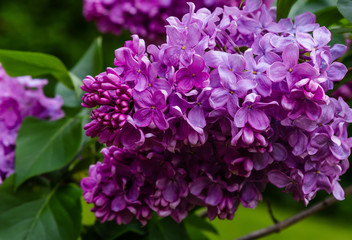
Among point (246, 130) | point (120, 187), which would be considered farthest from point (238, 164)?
point (120, 187)

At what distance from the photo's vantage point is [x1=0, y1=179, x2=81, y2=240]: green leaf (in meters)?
0.69

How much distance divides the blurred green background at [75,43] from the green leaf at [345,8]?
2359mm

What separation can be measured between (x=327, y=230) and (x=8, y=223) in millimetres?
2798

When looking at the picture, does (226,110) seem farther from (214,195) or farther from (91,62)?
(91,62)

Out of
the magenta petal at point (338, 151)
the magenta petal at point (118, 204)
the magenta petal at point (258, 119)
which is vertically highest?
the magenta petal at point (258, 119)

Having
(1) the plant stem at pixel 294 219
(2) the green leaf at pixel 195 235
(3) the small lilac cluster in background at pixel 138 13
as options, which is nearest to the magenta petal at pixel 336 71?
(1) the plant stem at pixel 294 219

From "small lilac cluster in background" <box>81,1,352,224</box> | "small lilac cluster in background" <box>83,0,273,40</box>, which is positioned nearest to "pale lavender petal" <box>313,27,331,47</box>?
"small lilac cluster in background" <box>81,1,352,224</box>

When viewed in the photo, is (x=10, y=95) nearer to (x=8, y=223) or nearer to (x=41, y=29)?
(x=8, y=223)

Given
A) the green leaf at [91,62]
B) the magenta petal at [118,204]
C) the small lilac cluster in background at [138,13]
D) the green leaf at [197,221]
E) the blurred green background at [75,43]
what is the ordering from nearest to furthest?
the magenta petal at [118,204] → the green leaf at [197,221] → the green leaf at [91,62] → the small lilac cluster in background at [138,13] → the blurred green background at [75,43]

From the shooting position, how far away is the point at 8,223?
709mm

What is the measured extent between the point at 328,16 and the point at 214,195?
286mm

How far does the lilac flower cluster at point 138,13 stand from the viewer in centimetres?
149

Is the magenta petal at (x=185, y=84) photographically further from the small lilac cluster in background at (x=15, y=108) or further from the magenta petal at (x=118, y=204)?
the small lilac cluster in background at (x=15, y=108)

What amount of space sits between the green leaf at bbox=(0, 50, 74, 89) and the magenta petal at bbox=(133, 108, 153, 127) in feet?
1.09
